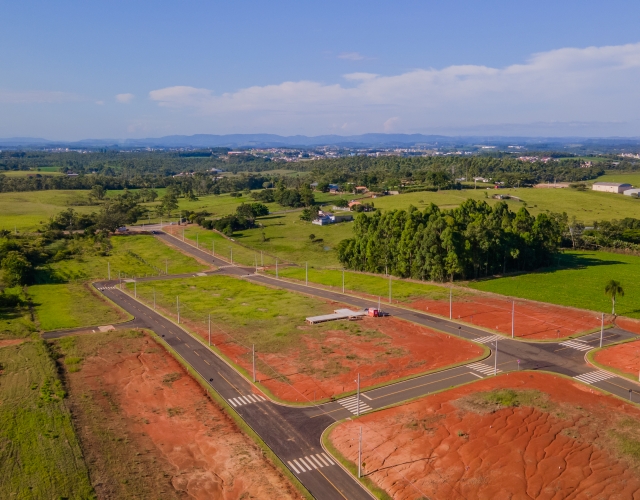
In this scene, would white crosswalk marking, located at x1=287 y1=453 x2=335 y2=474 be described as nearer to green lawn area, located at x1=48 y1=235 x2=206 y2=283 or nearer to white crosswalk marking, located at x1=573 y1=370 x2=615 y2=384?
white crosswalk marking, located at x1=573 y1=370 x2=615 y2=384

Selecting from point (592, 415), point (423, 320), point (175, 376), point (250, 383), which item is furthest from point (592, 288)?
point (175, 376)

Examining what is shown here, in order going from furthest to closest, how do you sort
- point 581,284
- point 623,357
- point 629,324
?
point 581,284 → point 629,324 → point 623,357

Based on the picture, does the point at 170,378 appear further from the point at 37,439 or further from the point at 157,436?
the point at 37,439

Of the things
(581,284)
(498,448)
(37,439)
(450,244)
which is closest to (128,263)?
(450,244)

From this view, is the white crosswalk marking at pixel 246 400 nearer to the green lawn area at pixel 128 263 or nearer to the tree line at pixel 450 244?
the tree line at pixel 450 244

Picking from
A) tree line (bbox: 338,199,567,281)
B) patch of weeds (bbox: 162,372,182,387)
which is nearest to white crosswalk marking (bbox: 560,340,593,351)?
tree line (bbox: 338,199,567,281)

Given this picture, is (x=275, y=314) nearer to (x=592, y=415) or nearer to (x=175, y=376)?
(x=175, y=376)
